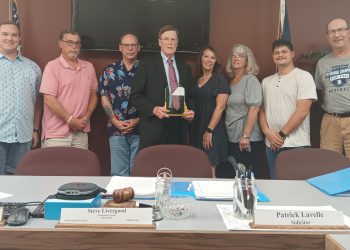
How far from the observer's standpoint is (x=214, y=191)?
A: 1773 mm

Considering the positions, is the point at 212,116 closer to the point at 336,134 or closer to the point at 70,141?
the point at 336,134

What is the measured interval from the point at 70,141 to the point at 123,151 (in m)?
0.49

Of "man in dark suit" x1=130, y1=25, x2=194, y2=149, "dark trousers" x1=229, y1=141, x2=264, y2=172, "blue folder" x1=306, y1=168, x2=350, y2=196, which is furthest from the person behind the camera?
"dark trousers" x1=229, y1=141, x2=264, y2=172

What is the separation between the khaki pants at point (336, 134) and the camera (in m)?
3.46

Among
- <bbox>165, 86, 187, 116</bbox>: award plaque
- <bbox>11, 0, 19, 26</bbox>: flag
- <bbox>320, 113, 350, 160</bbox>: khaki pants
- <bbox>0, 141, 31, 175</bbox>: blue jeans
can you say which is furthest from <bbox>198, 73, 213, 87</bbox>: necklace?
<bbox>11, 0, 19, 26</bbox>: flag

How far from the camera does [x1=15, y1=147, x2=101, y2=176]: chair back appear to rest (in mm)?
2297

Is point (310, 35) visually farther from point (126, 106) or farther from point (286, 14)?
point (126, 106)

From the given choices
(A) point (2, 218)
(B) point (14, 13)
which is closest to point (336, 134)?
(A) point (2, 218)

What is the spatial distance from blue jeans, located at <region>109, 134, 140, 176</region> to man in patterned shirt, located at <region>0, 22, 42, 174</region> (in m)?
0.75

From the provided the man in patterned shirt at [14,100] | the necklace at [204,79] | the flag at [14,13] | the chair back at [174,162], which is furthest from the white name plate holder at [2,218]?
the flag at [14,13]

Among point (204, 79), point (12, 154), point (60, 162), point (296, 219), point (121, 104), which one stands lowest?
point (12, 154)

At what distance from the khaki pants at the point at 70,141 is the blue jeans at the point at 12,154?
0.18 m

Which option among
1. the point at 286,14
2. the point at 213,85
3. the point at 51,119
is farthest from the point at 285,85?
the point at 51,119

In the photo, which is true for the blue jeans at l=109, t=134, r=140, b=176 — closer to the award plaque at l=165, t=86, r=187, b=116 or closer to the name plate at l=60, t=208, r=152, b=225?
the award plaque at l=165, t=86, r=187, b=116
